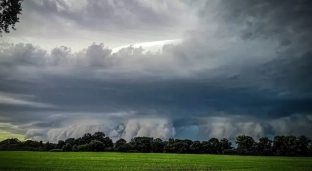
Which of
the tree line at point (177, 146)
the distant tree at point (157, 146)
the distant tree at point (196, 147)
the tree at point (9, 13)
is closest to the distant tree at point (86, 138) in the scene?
the tree line at point (177, 146)

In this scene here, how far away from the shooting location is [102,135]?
197 m

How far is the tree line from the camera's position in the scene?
166750 millimetres

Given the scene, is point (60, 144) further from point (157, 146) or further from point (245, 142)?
point (245, 142)

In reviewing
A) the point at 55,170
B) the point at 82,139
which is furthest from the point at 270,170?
the point at 82,139

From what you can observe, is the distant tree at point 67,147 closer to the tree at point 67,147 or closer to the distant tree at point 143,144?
the tree at point 67,147

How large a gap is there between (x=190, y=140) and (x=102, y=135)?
183 ft

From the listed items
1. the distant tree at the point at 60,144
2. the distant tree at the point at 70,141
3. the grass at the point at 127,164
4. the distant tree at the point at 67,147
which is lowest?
the grass at the point at 127,164

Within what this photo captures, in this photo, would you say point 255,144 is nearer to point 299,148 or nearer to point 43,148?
point 299,148

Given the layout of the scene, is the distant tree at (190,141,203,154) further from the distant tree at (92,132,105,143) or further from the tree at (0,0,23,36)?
the tree at (0,0,23,36)

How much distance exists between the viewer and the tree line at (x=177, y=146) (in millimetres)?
A: 166750

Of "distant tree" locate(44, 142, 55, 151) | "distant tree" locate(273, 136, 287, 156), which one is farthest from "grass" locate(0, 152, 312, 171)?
"distant tree" locate(273, 136, 287, 156)

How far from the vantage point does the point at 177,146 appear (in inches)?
6895

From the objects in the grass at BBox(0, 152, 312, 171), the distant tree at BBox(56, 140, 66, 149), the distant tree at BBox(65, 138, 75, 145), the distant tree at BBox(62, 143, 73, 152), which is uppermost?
the distant tree at BBox(65, 138, 75, 145)

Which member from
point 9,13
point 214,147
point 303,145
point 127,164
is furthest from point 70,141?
point 9,13
